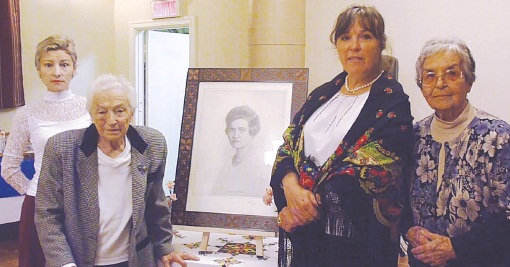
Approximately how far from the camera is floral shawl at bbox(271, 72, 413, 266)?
4.79 ft

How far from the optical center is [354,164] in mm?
1462

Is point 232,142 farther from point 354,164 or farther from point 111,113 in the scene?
point 354,164

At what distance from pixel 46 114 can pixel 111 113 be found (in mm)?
680

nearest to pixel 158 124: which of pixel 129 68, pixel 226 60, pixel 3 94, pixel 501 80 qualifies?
pixel 129 68

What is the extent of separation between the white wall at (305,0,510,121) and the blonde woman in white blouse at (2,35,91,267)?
2321 millimetres

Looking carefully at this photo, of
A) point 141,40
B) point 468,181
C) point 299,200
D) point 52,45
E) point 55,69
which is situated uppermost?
point 141,40

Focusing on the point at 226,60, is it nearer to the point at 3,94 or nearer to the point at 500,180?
the point at 3,94

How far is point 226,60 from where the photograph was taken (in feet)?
17.9

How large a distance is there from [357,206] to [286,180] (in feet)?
0.84

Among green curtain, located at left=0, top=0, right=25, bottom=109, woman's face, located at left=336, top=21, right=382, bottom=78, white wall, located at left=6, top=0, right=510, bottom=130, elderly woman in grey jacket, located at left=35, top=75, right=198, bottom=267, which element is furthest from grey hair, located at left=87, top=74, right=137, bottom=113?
green curtain, located at left=0, top=0, right=25, bottom=109

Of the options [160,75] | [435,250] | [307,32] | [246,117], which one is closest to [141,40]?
[160,75]

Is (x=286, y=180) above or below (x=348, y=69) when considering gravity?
below

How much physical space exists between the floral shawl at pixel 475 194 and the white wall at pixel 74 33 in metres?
4.36

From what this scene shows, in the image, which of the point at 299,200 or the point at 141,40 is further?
the point at 141,40
